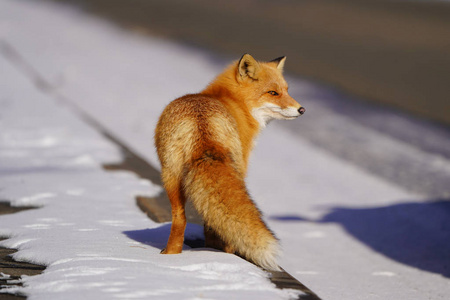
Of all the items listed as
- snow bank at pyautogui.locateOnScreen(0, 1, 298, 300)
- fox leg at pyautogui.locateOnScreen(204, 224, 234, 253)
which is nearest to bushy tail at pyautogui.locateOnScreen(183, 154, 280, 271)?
snow bank at pyautogui.locateOnScreen(0, 1, 298, 300)

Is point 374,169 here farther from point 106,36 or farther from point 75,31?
point 75,31

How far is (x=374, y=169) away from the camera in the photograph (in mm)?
9961

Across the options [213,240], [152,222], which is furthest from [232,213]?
[152,222]

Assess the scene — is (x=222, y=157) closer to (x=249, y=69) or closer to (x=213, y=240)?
(x=213, y=240)

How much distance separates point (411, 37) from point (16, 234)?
67.4 feet

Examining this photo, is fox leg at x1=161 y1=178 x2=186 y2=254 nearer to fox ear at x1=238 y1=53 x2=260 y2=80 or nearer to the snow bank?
the snow bank

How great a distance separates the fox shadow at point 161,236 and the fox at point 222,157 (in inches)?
15.3

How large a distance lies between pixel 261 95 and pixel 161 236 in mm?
1346

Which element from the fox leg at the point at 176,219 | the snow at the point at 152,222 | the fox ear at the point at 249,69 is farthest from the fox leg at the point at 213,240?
the fox ear at the point at 249,69

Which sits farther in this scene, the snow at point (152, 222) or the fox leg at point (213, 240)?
the fox leg at point (213, 240)

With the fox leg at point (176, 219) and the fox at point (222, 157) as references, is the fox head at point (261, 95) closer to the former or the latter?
the fox at point (222, 157)

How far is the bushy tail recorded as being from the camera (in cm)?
349

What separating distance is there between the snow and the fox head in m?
1.23

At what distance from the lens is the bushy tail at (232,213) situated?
3490 millimetres
